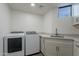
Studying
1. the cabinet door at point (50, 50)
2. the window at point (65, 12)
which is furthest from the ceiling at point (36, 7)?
the cabinet door at point (50, 50)

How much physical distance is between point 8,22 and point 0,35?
25 cm

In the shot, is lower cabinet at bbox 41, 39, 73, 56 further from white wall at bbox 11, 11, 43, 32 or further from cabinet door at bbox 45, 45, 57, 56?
white wall at bbox 11, 11, 43, 32

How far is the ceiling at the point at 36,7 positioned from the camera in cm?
147

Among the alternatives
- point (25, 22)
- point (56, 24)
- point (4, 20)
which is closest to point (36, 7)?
point (25, 22)

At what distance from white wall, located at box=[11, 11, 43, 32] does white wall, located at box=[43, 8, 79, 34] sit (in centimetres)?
12

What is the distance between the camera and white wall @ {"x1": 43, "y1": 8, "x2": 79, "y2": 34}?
1610 millimetres

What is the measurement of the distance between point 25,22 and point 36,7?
321 millimetres

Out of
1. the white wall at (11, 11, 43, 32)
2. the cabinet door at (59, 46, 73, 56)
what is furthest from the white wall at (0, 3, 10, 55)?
the cabinet door at (59, 46, 73, 56)

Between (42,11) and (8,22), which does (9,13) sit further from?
(42,11)

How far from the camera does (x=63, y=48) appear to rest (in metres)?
1.66

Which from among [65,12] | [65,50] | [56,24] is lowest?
[65,50]

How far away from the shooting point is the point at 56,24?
64.1 inches

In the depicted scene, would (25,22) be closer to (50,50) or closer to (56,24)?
(56,24)

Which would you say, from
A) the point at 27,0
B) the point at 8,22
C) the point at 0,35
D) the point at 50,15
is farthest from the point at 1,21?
the point at 50,15
